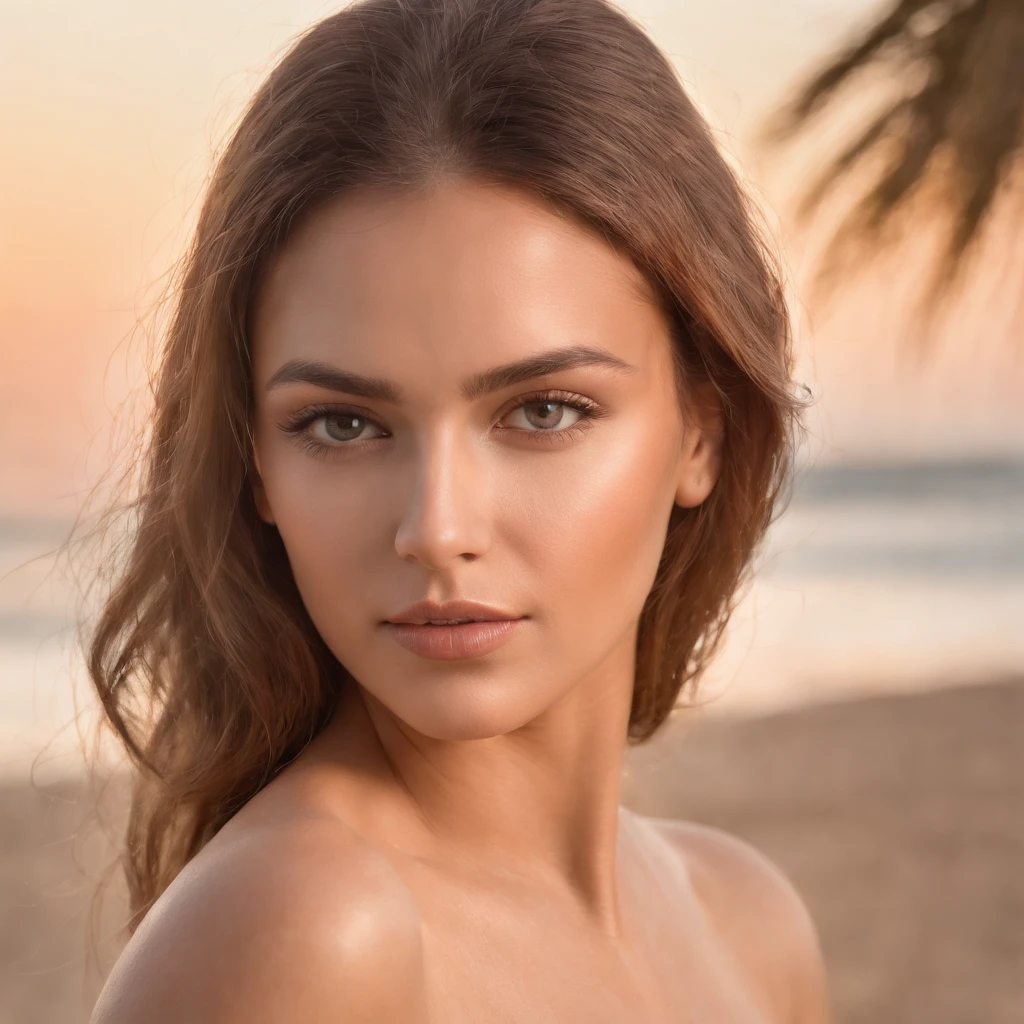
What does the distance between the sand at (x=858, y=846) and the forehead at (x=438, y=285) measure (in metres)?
2.86

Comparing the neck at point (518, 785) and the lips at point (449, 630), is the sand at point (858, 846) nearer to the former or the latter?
the neck at point (518, 785)

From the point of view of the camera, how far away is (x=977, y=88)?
3.78 m

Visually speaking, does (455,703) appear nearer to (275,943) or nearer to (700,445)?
(275,943)

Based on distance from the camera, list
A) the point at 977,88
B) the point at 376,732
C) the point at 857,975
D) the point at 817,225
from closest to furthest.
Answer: the point at 376,732 < the point at 977,88 < the point at 817,225 < the point at 857,975

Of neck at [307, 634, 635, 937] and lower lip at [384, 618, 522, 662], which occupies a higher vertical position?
lower lip at [384, 618, 522, 662]

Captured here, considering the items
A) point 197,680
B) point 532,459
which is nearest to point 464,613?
point 532,459

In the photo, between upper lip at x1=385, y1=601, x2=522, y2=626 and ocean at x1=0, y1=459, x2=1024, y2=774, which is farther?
ocean at x1=0, y1=459, x2=1024, y2=774

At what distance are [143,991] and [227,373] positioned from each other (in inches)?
27.7

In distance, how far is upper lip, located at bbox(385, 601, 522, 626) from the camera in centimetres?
146

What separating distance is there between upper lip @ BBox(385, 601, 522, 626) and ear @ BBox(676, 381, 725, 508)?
416mm

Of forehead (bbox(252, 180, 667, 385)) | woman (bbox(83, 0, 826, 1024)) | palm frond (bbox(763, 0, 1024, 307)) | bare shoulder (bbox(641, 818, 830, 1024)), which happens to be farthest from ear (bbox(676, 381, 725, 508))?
palm frond (bbox(763, 0, 1024, 307))

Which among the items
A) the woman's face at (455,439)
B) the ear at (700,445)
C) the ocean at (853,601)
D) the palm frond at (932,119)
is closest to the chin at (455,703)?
the woman's face at (455,439)

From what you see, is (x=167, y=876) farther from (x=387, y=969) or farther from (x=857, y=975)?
(x=857, y=975)

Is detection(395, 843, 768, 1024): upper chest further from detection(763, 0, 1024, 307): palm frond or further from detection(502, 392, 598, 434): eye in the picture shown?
detection(763, 0, 1024, 307): palm frond
